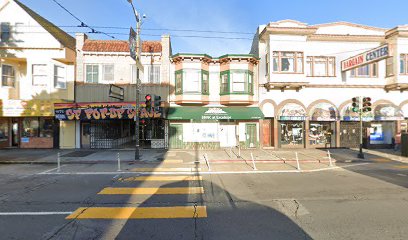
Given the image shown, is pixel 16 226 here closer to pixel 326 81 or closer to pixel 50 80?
pixel 50 80

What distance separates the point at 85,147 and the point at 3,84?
747 cm

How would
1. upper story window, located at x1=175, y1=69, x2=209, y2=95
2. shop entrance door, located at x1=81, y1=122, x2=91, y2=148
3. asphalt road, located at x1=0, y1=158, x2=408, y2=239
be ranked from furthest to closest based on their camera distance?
1. shop entrance door, located at x1=81, y1=122, x2=91, y2=148
2. upper story window, located at x1=175, y1=69, x2=209, y2=95
3. asphalt road, located at x1=0, y1=158, x2=408, y2=239

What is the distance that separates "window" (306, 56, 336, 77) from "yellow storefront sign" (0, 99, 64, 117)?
2085 cm

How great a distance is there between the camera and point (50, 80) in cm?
1702

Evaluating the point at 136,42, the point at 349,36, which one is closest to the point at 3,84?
the point at 136,42

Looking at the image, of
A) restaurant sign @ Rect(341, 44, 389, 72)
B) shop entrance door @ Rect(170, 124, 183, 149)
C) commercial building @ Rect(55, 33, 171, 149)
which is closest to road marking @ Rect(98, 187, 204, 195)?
commercial building @ Rect(55, 33, 171, 149)

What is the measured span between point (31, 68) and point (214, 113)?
1438 centimetres

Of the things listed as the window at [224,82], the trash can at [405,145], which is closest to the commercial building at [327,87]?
the window at [224,82]

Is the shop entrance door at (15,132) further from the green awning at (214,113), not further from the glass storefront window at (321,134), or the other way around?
the glass storefront window at (321,134)

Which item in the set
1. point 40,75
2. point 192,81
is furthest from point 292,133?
point 40,75

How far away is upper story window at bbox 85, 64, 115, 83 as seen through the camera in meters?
18.1

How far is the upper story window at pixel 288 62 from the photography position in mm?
18406

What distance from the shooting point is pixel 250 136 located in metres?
19.0

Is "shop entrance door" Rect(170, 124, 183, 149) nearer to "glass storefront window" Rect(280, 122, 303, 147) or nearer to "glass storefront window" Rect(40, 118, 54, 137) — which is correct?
"glass storefront window" Rect(280, 122, 303, 147)
